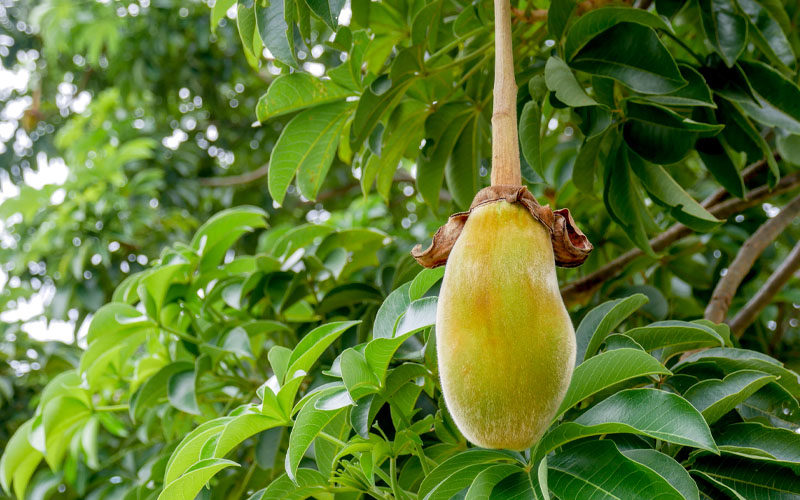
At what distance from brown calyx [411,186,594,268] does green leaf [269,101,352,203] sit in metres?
0.47

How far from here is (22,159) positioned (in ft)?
11.1

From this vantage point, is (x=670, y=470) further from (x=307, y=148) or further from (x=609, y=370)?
(x=307, y=148)

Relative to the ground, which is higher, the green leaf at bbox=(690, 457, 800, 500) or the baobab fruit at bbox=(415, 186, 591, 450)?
the baobab fruit at bbox=(415, 186, 591, 450)

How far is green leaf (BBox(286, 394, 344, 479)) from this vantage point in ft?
2.13

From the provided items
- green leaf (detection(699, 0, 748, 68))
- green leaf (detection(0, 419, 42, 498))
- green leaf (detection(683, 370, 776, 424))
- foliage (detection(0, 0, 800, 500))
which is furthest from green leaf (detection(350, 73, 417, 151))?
green leaf (detection(0, 419, 42, 498))

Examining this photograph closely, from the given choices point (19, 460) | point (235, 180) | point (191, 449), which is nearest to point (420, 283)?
point (191, 449)

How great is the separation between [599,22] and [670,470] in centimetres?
51

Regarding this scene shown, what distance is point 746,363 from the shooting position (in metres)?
0.77

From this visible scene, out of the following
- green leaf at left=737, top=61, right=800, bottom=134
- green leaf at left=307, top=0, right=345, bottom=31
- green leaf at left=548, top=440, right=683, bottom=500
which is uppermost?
green leaf at left=307, top=0, right=345, bottom=31

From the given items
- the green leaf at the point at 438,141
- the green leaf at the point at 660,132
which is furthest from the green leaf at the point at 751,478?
the green leaf at the point at 438,141

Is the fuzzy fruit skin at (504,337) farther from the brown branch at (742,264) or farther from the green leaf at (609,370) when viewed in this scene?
the brown branch at (742,264)

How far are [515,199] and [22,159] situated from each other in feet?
11.1

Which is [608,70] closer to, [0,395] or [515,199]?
[515,199]

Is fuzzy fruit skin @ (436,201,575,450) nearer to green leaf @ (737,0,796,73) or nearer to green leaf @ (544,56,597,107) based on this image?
green leaf @ (544,56,597,107)
